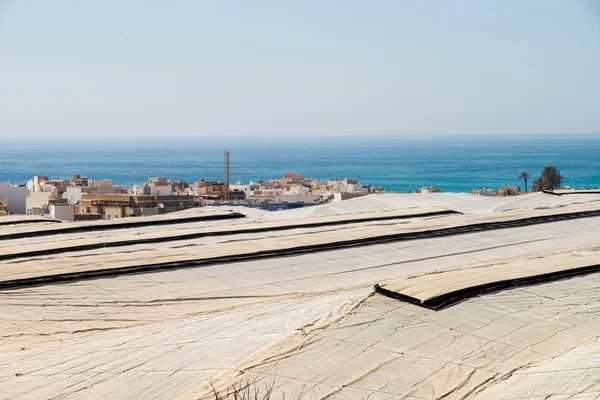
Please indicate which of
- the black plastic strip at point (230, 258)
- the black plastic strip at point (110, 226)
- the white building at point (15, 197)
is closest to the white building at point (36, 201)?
the white building at point (15, 197)

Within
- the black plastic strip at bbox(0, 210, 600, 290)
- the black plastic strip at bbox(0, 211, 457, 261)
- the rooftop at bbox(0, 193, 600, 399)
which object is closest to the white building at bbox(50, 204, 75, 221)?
the rooftop at bbox(0, 193, 600, 399)

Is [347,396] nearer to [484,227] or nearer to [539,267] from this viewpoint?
[539,267]

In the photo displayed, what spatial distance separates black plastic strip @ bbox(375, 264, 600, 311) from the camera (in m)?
12.9

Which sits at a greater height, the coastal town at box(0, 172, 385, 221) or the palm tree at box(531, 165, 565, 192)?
the palm tree at box(531, 165, 565, 192)

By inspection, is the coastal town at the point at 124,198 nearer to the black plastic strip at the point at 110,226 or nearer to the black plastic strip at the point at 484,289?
the black plastic strip at the point at 110,226

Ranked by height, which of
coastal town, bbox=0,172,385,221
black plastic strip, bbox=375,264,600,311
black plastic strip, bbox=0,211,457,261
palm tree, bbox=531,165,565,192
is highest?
black plastic strip, bbox=375,264,600,311

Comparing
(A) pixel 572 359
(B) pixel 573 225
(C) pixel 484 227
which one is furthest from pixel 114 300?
(B) pixel 573 225

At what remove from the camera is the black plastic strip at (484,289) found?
1291 cm

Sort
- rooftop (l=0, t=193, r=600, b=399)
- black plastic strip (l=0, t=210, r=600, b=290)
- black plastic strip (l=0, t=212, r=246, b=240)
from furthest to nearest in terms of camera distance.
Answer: black plastic strip (l=0, t=212, r=246, b=240) < black plastic strip (l=0, t=210, r=600, b=290) < rooftop (l=0, t=193, r=600, b=399)

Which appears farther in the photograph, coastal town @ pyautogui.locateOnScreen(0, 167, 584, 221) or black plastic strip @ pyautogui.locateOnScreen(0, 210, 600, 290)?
coastal town @ pyautogui.locateOnScreen(0, 167, 584, 221)

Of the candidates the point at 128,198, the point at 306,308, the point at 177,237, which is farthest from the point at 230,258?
the point at 128,198

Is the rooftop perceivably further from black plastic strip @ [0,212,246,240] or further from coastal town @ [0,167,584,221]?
coastal town @ [0,167,584,221]

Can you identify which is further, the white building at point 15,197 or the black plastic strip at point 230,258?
the white building at point 15,197

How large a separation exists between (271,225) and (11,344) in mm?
11473
